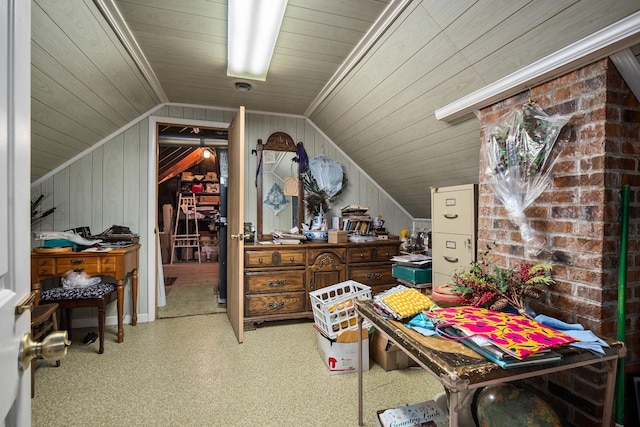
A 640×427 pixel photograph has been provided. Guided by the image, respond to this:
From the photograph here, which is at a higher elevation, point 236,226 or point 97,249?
point 236,226

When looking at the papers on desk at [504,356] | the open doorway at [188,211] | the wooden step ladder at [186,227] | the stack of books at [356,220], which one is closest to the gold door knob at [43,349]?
the papers on desk at [504,356]

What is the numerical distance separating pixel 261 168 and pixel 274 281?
1258mm

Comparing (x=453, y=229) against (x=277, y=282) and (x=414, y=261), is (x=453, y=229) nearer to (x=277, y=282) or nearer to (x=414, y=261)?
(x=414, y=261)

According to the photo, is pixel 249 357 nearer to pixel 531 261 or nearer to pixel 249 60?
pixel 531 261

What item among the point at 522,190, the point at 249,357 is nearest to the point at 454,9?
the point at 522,190

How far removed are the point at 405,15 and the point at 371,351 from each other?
220 cm

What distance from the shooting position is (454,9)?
1480mm

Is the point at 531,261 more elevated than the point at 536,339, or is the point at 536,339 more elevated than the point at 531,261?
the point at 531,261

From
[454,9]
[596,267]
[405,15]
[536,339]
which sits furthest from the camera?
[405,15]

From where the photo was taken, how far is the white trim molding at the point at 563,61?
46.0 inches

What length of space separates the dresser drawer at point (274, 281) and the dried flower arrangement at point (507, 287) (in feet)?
5.88

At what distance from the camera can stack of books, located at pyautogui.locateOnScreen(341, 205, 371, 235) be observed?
344 cm

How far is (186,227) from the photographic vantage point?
7.34 metres

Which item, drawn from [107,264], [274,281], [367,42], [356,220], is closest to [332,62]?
[367,42]
